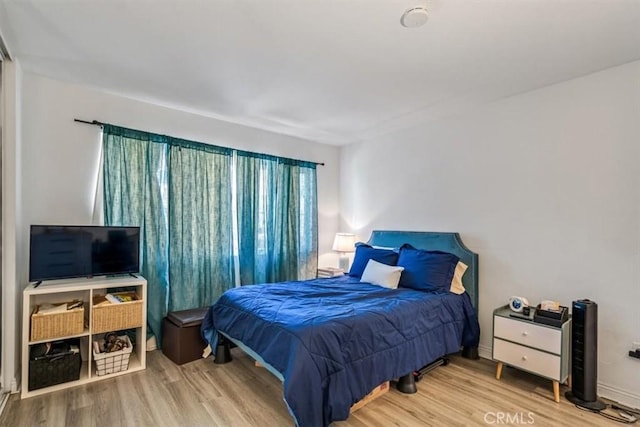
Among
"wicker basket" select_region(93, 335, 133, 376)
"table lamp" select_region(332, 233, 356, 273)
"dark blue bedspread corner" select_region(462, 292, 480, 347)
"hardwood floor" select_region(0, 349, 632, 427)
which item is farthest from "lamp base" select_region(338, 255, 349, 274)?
"wicker basket" select_region(93, 335, 133, 376)

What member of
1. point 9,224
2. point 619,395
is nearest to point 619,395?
point 619,395

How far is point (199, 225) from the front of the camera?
141 inches

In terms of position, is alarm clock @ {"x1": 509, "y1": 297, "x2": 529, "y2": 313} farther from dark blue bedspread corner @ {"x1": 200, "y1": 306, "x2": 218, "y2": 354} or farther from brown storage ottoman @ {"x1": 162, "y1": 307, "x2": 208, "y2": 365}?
brown storage ottoman @ {"x1": 162, "y1": 307, "x2": 208, "y2": 365}

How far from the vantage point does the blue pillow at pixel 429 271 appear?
3.12 meters

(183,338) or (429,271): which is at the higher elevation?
(429,271)

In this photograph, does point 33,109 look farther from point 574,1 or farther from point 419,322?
point 574,1

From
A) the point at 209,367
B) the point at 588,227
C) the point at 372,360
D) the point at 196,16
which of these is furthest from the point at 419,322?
the point at 196,16

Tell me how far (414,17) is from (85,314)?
138 inches

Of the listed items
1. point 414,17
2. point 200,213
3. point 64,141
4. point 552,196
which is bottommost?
point 200,213

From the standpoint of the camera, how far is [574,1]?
177cm

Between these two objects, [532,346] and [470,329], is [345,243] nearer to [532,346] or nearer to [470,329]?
[470,329]

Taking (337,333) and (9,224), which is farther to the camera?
(9,224)

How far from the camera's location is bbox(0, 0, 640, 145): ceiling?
186 cm

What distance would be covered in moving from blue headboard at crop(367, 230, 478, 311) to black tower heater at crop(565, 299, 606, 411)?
0.95 metres
